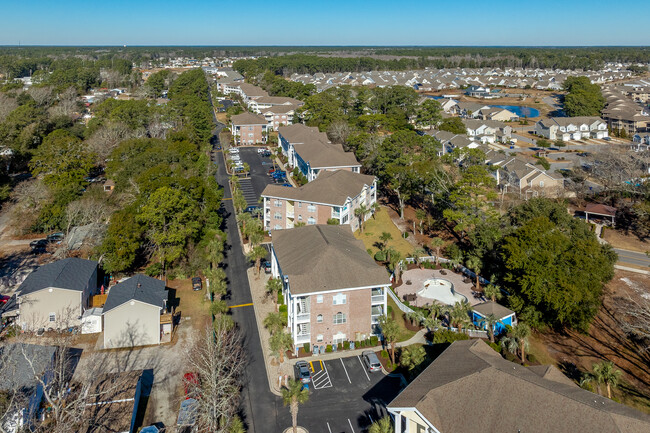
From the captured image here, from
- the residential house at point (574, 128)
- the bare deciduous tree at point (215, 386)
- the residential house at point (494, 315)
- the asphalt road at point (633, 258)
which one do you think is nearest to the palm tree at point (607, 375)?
the residential house at point (494, 315)

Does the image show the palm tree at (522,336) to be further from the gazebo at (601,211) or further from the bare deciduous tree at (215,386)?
the gazebo at (601,211)

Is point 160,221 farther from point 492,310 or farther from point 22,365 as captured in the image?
point 492,310

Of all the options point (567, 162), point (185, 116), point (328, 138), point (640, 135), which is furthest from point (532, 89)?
point (185, 116)

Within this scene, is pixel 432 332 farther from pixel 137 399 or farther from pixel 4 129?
pixel 4 129

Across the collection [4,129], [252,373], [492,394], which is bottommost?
[252,373]

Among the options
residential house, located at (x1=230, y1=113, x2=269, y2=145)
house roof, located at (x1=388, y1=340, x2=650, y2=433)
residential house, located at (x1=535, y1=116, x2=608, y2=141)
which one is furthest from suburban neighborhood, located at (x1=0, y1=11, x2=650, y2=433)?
residential house, located at (x1=535, y1=116, x2=608, y2=141)

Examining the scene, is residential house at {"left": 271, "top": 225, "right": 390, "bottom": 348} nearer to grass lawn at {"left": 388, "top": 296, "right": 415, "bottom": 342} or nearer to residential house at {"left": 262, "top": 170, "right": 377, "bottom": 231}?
grass lawn at {"left": 388, "top": 296, "right": 415, "bottom": 342}

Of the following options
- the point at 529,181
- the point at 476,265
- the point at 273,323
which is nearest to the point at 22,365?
the point at 273,323
